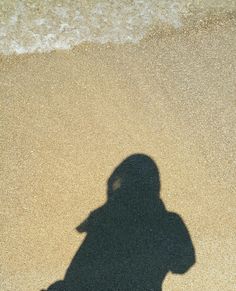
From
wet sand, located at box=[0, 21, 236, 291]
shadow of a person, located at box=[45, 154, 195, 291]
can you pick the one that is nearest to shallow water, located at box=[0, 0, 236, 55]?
wet sand, located at box=[0, 21, 236, 291]

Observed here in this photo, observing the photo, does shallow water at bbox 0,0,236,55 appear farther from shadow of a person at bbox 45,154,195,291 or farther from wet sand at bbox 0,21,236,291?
shadow of a person at bbox 45,154,195,291

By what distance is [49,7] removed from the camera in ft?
20.4

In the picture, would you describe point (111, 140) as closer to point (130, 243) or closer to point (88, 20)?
point (130, 243)

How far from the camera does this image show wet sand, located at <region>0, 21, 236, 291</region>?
15.0ft

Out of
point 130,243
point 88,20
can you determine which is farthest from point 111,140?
point 88,20

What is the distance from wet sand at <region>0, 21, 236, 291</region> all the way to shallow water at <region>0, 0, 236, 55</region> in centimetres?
23

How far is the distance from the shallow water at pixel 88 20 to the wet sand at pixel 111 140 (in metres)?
0.23

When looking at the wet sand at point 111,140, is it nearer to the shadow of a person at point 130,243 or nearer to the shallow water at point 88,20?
the shadow of a person at point 130,243

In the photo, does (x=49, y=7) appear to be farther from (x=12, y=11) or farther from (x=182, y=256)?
(x=182, y=256)

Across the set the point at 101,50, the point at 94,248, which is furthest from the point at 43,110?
the point at 94,248

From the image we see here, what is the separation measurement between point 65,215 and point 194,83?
93.8 inches

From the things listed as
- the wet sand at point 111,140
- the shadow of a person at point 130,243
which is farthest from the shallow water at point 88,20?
the shadow of a person at point 130,243

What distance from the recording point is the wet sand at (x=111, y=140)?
4582 mm

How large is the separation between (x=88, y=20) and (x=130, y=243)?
A: 3360 mm
